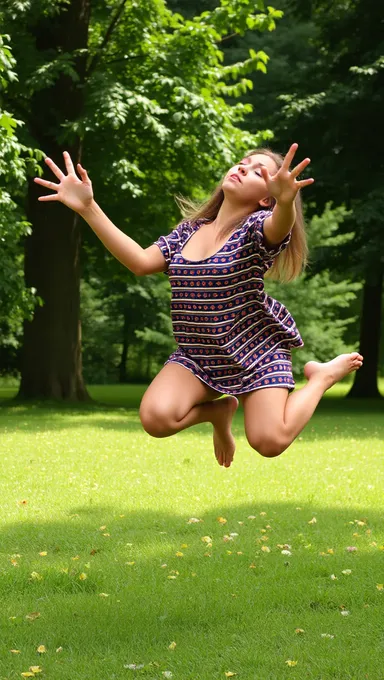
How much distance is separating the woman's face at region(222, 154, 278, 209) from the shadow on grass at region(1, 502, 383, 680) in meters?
2.13

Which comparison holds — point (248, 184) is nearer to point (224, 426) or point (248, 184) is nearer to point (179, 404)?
point (179, 404)

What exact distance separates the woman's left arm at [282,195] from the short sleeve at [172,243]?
55 cm

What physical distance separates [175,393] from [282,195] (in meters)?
1.10

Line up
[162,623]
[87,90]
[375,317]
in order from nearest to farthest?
[162,623]
[87,90]
[375,317]

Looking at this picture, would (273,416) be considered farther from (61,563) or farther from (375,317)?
(375,317)

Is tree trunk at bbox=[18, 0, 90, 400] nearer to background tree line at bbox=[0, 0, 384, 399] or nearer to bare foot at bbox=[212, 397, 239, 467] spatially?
background tree line at bbox=[0, 0, 384, 399]

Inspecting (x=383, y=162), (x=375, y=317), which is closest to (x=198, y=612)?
(x=383, y=162)

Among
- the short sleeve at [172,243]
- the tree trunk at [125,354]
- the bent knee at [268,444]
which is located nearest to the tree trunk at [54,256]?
the short sleeve at [172,243]

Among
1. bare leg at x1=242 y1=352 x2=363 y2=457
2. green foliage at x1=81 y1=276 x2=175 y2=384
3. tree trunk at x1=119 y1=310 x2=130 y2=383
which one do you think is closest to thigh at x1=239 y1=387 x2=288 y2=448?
bare leg at x1=242 y1=352 x2=363 y2=457

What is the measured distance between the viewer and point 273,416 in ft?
15.3

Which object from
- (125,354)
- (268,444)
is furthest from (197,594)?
(125,354)

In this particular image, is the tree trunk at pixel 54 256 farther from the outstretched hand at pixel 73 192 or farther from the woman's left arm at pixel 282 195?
the woman's left arm at pixel 282 195

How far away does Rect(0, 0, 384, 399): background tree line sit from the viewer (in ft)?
57.6

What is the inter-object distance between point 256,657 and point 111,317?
37060 mm
